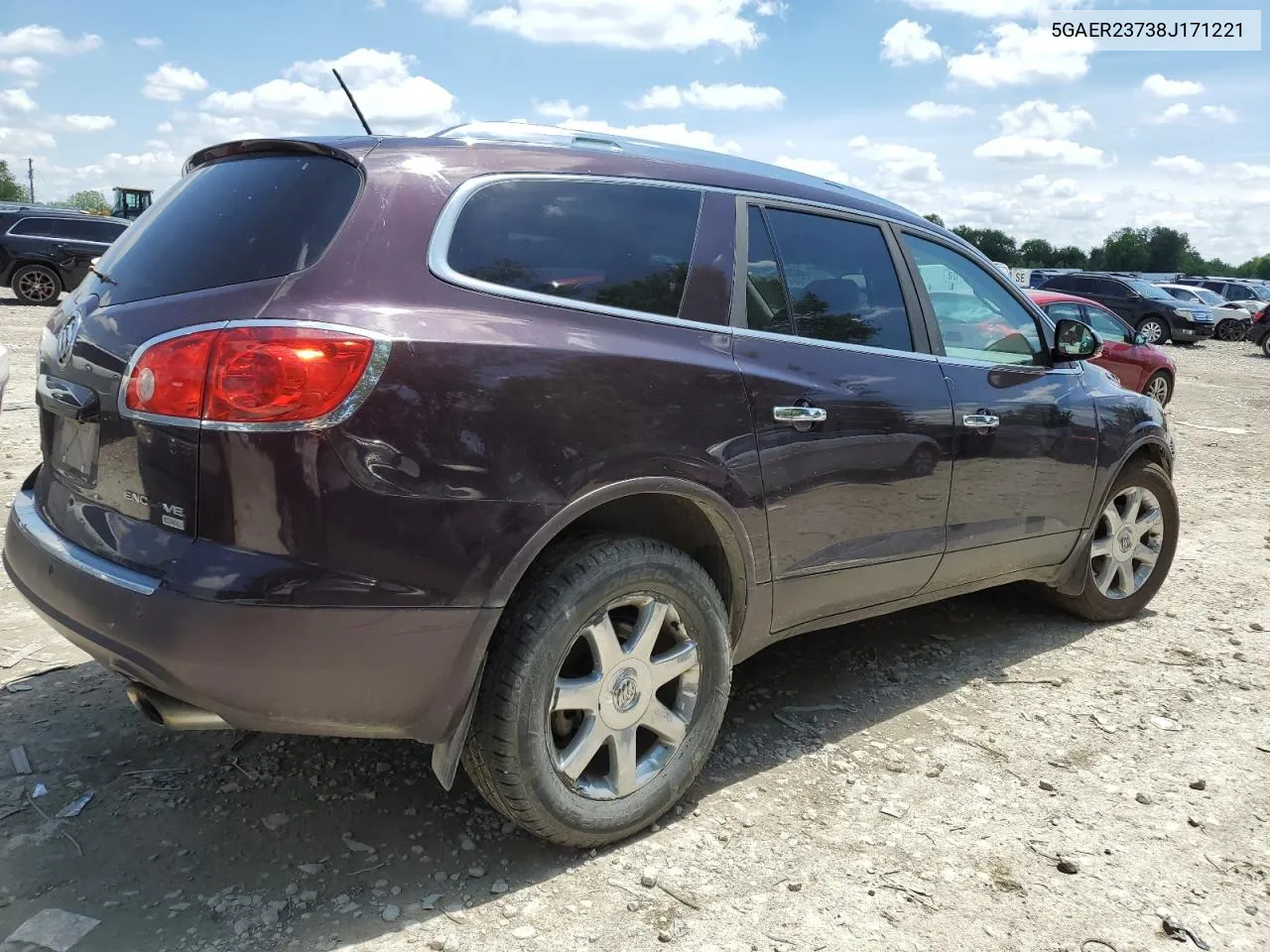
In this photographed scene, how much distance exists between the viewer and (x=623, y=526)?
281 cm

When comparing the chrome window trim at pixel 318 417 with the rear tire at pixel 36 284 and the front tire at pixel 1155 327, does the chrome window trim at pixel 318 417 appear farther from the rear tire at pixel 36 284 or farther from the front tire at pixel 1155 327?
the front tire at pixel 1155 327

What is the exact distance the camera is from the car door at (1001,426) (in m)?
3.62

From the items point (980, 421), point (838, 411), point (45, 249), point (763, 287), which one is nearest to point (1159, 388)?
point (980, 421)

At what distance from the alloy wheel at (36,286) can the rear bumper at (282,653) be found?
59.7 feet

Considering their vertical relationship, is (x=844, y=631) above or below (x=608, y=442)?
below

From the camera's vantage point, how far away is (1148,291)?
91.5 ft

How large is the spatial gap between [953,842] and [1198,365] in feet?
74.6

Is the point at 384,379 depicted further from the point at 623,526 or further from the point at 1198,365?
the point at 1198,365

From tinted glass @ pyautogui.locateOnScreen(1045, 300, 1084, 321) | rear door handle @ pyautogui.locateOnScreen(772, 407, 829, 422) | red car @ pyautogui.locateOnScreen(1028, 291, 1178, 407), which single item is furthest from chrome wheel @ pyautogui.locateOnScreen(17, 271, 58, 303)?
rear door handle @ pyautogui.locateOnScreen(772, 407, 829, 422)

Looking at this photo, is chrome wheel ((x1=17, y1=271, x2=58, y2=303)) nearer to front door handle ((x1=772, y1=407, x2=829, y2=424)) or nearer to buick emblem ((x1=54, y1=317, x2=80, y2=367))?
buick emblem ((x1=54, y1=317, x2=80, y2=367))

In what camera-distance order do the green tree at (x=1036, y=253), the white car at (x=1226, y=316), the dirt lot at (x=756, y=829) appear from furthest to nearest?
1. the green tree at (x=1036, y=253)
2. the white car at (x=1226, y=316)
3. the dirt lot at (x=756, y=829)

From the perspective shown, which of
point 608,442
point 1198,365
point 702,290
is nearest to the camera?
point 608,442

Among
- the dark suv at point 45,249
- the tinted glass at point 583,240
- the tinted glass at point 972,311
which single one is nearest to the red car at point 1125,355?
the tinted glass at point 972,311

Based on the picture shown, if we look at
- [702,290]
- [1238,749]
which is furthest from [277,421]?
[1238,749]
